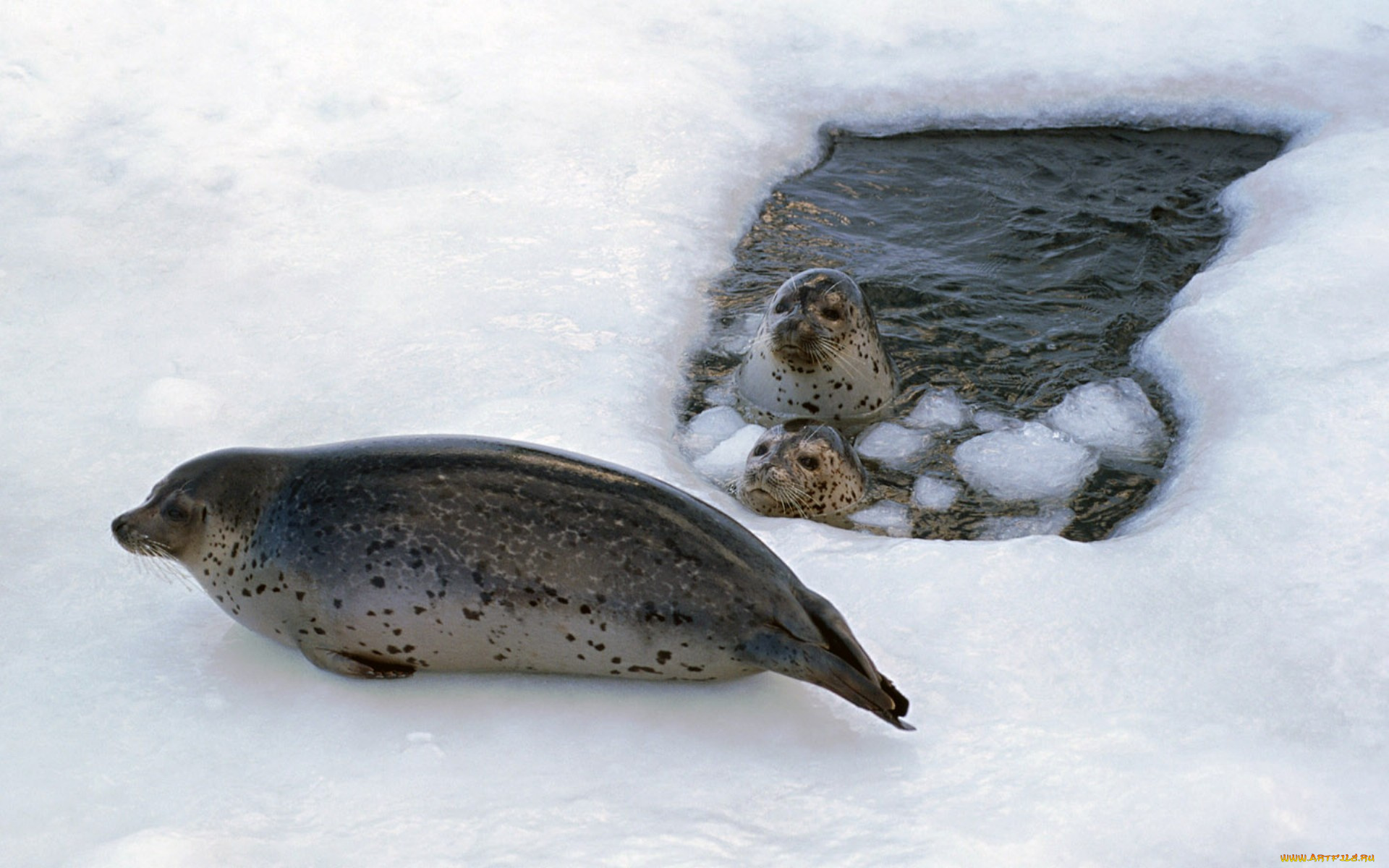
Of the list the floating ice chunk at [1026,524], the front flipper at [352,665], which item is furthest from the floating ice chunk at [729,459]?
the front flipper at [352,665]

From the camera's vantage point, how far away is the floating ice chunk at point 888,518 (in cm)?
396

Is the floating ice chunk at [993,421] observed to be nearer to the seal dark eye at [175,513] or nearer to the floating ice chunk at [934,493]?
the floating ice chunk at [934,493]

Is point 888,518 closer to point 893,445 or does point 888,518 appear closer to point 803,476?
point 803,476

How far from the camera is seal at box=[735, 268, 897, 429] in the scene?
4.73m

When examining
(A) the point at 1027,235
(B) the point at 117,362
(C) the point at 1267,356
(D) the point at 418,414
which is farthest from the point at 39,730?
(A) the point at 1027,235

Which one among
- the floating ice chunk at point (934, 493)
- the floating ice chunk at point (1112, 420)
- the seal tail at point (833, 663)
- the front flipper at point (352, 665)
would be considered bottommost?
the floating ice chunk at point (934, 493)

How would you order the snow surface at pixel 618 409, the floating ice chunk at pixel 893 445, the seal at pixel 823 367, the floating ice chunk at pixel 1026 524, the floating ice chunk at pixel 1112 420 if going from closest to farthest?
the snow surface at pixel 618 409 < the floating ice chunk at pixel 1026 524 < the floating ice chunk at pixel 1112 420 < the floating ice chunk at pixel 893 445 < the seal at pixel 823 367

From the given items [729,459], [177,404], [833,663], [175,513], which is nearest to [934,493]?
[729,459]

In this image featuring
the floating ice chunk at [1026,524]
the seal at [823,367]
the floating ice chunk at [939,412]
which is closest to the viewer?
the floating ice chunk at [1026,524]

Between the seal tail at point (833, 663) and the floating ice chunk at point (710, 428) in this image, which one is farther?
the floating ice chunk at point (710, 428)

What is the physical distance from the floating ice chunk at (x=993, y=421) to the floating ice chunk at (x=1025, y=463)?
30 mm

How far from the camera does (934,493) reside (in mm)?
4137

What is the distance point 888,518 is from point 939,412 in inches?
29.2

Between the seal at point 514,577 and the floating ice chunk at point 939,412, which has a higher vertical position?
the seal at point 514,577
